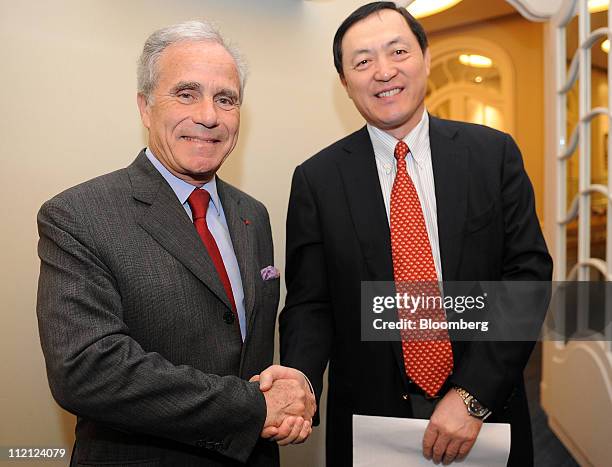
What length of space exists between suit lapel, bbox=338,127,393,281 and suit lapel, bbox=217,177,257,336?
0.29 metres

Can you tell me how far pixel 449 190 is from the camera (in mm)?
1455

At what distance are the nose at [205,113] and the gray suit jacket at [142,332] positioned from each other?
0.57ft

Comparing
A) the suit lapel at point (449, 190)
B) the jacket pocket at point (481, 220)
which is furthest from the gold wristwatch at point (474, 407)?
the jacket pocket at point (481, 220)

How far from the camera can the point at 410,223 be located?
143 cm

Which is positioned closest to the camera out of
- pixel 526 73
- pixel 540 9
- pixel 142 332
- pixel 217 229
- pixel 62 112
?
pixel 142 332

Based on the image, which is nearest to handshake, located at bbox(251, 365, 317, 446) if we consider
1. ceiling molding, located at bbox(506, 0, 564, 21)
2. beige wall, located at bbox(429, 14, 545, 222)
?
ceiling molding, located at bbox(506, 0, 564, 21)

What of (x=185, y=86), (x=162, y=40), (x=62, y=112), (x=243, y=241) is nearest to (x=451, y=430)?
(x=243, y=241)

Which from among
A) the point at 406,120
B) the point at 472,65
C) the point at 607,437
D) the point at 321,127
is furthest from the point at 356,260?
the point at 472,65

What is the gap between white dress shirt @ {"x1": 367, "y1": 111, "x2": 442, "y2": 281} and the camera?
145 centimetres

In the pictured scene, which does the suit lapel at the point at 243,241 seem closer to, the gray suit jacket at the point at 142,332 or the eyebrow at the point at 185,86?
the gray suit jacket at the point at 142,332

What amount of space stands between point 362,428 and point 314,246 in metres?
0.49

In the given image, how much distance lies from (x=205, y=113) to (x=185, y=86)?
8 cm

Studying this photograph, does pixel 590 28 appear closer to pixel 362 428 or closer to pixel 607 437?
pixel 607 437

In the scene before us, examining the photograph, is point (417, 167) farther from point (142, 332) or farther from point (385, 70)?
point (142, 332)
